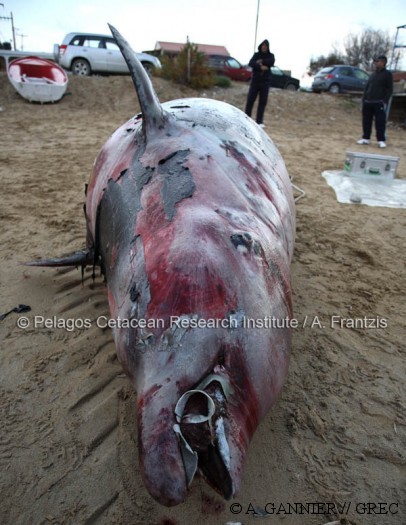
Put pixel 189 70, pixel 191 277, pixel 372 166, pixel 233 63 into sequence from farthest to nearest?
pixel 233 63
pixel 189 70
pixel 372 166
pixel 191 277

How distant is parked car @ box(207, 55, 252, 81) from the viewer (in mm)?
18812

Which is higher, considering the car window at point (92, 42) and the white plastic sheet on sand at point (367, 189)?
the car window at point (92, 42)

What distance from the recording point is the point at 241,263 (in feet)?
4.54

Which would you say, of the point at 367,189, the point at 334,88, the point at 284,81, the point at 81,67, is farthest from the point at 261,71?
the point at 284,81

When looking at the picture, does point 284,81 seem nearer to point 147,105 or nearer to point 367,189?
point 367,189

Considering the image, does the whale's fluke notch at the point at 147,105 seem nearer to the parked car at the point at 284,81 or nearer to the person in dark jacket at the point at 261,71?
the person in dark jacket at the point at 261,71

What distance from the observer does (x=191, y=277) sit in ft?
4.23

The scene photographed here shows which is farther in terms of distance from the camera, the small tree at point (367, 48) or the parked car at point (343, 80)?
the small tree at point (367, 48)

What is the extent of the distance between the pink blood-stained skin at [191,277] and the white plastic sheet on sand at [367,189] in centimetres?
317

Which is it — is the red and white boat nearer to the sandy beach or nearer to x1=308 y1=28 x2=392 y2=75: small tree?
the sandy beach

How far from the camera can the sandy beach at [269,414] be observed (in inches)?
58.0

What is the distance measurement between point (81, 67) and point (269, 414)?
1549 cm

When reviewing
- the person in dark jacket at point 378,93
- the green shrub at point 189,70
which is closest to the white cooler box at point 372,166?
the person in dark jacket at point 378,93

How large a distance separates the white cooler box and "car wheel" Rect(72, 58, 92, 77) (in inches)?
472
